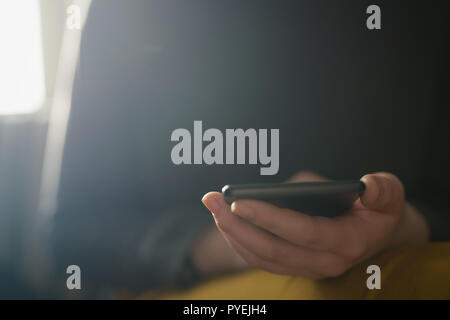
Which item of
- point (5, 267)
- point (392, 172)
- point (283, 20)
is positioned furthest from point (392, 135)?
point (5, 267)

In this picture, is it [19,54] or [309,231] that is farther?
[19,54]

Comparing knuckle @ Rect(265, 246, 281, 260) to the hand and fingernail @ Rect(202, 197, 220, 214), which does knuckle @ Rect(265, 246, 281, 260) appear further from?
fingernail @ Rect(202, 197, 220, 214)

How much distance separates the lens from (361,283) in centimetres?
81

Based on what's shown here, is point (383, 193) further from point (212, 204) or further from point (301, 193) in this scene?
point (212, 204)

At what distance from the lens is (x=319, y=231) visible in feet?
2.46

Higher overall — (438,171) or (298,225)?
(438,171)

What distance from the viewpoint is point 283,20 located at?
2.80ft

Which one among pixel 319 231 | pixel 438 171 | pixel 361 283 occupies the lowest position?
pixel 361 283

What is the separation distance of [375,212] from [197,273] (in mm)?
377

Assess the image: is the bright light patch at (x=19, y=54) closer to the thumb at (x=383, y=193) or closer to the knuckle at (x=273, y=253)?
the knuckle at (x=273, y=253)

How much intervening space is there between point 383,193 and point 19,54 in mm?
817

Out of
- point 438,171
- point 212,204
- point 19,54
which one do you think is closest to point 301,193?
point 212,204

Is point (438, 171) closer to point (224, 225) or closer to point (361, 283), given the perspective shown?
point (361, 283)

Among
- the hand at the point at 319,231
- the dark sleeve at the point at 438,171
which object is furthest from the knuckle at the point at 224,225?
the dark sleeve at the point at 438,171
